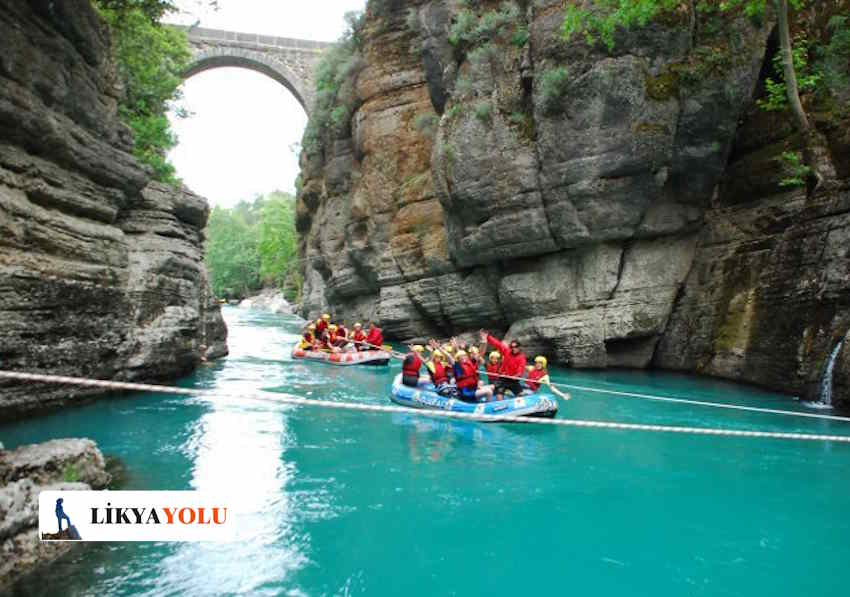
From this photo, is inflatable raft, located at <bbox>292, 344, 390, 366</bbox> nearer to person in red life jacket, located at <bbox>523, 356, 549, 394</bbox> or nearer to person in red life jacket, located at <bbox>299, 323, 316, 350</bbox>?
person in red life jacket, located at <bbox>299, 323, 316, 350</bbox>

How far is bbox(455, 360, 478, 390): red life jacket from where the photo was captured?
10.8m

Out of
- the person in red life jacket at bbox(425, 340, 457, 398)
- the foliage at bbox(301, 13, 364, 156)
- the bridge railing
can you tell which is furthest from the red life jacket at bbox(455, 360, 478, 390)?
the bridge railing

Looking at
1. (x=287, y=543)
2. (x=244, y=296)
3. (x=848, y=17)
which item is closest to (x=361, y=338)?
(x=287, y=543)

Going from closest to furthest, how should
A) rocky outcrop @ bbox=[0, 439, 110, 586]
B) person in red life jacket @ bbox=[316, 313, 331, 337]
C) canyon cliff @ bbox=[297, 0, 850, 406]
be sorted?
rocky outcrop @ bbox=[0, 439, 110, 586], canyon cliff @ bbox=[297, 0, 850, 406], person in red life jacket @ bbox=[316, 313, 331, 337]

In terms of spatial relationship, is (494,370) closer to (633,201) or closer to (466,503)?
(466,503)

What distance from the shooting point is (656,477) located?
7762 mm

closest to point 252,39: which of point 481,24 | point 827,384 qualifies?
point 481,24

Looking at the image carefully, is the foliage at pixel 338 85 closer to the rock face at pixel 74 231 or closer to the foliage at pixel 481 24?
the foliage at pixel 481 24

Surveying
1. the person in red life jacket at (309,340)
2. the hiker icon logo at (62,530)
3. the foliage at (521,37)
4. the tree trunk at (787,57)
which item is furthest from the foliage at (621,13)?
the hiker icon logo at (62,530)

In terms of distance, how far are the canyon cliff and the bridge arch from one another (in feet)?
80.6

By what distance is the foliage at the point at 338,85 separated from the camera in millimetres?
26328

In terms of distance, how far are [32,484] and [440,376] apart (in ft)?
25.5

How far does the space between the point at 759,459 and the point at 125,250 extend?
40.0 ft

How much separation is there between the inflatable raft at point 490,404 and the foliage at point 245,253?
159 ft
